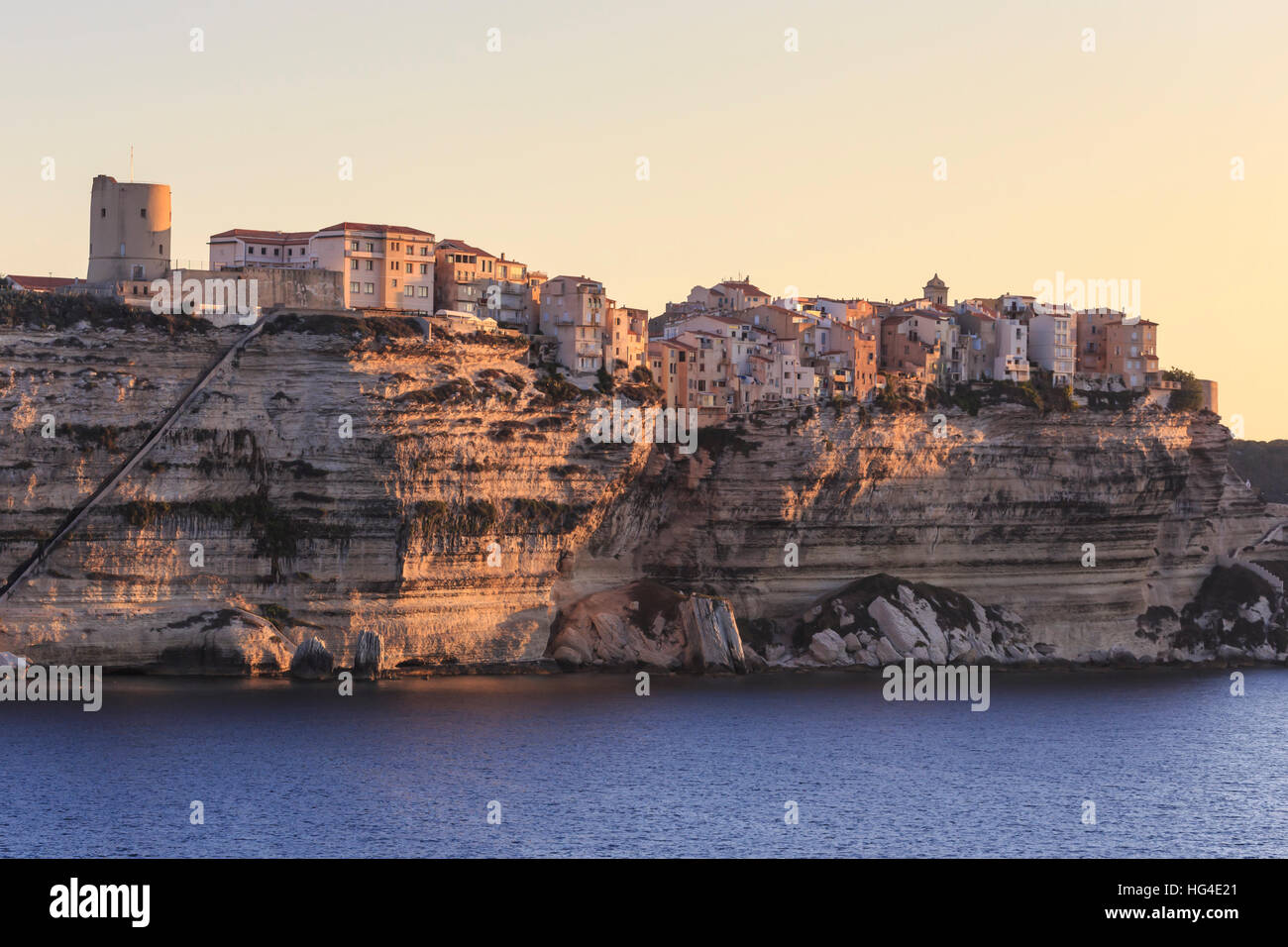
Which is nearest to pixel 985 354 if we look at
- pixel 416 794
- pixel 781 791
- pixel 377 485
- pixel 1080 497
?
pixel 1080 497

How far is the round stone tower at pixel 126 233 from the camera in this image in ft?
208

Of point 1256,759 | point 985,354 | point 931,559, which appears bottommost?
point 1256,759

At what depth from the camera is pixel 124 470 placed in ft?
193

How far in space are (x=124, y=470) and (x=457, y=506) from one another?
456 inches

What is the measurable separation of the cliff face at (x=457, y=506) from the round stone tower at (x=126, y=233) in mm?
4284

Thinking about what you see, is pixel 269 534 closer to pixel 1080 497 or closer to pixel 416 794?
pixel 416 794

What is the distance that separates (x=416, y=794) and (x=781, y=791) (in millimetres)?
9665

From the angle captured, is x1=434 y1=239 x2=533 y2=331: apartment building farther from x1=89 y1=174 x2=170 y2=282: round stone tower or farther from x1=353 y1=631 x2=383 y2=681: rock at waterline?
x1=353 y1=631 x2=383 y2=681: rock at waterline

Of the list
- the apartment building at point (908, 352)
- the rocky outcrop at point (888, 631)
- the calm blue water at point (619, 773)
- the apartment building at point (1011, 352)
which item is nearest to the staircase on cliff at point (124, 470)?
the calm blue water at point (619, 773)

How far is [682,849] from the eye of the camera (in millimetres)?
39438

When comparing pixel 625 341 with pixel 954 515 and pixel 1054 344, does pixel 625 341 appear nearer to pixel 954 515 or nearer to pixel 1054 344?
pixel 954 515

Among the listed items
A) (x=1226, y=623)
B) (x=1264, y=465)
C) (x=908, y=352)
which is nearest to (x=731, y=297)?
(x=908, y=352)

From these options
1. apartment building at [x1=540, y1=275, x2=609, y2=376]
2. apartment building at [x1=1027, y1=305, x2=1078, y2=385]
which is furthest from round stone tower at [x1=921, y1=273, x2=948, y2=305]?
apartment building at [x1=540, y1=275, x2=609, y2=376]

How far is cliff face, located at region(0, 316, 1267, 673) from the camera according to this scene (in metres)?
57.8
